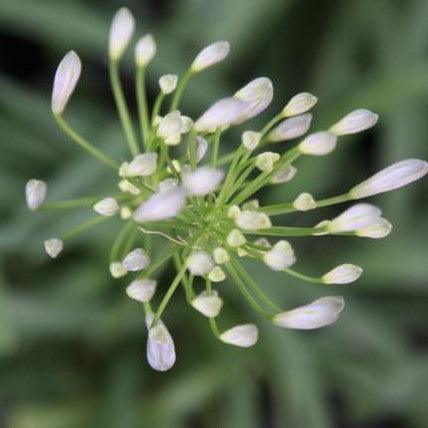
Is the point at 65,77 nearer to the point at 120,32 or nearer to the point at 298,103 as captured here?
the point at 120,32

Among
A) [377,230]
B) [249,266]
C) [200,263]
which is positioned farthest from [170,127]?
[249,266]

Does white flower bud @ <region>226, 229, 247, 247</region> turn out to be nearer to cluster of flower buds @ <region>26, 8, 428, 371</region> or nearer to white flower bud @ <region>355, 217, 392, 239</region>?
cluster of flower buds @ <region>26, 8, 428, 371</region>

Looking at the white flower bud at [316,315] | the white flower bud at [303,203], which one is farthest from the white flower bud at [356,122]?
the white flower bud at [316,315]

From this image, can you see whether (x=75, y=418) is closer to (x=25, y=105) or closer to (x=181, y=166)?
(x=25, y=105)

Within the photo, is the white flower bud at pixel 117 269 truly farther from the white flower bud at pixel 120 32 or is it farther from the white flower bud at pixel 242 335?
the white flower bud at pixel 120 32

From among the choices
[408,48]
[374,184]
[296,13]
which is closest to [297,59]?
[296,13]
